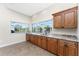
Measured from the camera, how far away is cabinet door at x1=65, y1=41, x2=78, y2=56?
2.27 metres

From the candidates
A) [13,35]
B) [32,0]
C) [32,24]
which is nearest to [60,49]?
[32,0]

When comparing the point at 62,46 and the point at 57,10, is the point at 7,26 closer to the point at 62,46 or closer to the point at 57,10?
the point at 57,10

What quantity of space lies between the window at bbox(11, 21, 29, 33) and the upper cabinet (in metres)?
3.45

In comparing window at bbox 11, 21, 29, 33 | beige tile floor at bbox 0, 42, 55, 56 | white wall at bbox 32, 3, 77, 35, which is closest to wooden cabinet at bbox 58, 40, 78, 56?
beige tile floor at bbox 0, 42, 55, 56

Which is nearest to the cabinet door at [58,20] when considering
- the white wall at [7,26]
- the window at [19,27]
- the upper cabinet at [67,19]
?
the upper cabinet at [67,19]

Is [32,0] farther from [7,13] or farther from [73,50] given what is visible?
[7,13]

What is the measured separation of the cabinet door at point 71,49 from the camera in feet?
7.45

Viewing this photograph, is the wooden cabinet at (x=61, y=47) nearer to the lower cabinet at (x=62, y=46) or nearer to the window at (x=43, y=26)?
the lower cabinet at (x=62, y=46)

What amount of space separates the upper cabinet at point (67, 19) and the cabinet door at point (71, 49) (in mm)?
744

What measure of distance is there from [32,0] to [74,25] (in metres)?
2.29

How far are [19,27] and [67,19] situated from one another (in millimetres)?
4273

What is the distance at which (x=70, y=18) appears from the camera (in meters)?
2.86

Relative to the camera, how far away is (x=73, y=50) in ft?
7.59

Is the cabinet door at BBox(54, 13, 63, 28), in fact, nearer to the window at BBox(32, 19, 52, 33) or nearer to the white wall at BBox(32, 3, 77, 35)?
the white wall at BBox(32, 3, 77, 35)
